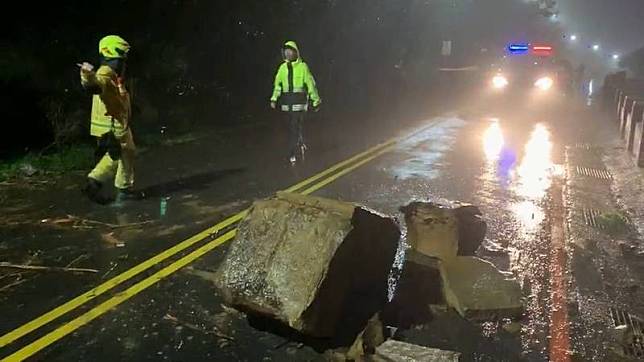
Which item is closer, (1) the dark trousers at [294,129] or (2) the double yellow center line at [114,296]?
(2) the double yellow center line at [114,296]

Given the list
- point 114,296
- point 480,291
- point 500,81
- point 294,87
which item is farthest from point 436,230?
point 500,81

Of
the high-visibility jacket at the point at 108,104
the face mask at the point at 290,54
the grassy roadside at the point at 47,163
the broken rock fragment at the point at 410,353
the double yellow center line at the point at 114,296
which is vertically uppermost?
the face mask at the point at 290,54

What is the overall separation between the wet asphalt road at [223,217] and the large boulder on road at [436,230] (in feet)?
1.96

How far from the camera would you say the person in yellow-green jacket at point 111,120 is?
7.19 metres

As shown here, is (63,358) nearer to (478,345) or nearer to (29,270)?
(29,270)

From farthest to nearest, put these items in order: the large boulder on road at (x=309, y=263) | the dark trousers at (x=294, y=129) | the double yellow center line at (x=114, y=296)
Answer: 1. the dark trousers at (x=294, y=129)
2. the double yellow center line at (x=114, y=296)
3. the large boulder on road at (x=309, y=263)

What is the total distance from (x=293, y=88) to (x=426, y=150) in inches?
138

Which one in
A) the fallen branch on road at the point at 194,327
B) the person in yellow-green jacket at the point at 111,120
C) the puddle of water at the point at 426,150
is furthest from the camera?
the puddle of water at the point at 426,150

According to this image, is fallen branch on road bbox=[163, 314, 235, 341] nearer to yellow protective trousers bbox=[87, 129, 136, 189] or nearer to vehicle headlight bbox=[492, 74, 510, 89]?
yellow protective trousers bbox=[87, 129, 136, 189]

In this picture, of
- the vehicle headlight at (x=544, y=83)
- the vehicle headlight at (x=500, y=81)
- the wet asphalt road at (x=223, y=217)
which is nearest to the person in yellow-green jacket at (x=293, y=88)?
the wet asphalt road at (x=223, y=217)

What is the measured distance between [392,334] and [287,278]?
90cm

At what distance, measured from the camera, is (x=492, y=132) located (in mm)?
15445

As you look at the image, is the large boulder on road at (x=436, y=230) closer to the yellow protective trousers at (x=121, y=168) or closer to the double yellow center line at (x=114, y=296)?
the double yellow center line at (x=114, y=296)

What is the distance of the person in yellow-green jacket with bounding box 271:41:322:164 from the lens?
10.4 m
